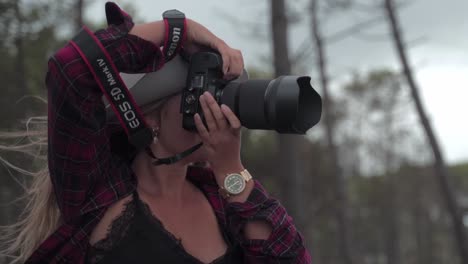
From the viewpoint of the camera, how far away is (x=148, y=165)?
6.25ft

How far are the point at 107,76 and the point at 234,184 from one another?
20.2 inches

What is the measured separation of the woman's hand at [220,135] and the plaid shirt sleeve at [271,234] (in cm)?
11

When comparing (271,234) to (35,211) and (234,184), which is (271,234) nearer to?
(234,184)

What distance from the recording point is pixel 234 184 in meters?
1.80

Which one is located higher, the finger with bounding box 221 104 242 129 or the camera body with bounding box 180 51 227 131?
the camera body with bounding box 180 51 227 131

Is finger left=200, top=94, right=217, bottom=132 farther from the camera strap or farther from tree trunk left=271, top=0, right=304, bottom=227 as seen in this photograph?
tree trunk left=271, top=0, right=304, bottom=227

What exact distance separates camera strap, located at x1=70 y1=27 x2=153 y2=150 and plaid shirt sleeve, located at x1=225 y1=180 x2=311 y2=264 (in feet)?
1.38

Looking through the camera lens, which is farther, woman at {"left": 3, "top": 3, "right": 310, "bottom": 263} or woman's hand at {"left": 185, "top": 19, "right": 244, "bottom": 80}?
woman's hand at {"left": 185, "top": 19, "right": 244, "bottom": 80}

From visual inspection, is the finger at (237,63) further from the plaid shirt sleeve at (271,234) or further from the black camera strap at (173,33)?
the plaid shirt sleeve at (271,234)

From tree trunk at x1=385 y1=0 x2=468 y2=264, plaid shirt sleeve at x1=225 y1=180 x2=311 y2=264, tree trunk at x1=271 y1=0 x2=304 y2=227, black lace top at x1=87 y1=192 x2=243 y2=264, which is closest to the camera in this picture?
black lace top at x1=87 y1=192 x2=243 y2=264

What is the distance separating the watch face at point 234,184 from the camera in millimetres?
1799

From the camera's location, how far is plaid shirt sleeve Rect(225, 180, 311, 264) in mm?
1771

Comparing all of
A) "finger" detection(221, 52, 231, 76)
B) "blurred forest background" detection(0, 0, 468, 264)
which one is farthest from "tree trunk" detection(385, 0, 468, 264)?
"finger" detection(221, 52, 231, 76)

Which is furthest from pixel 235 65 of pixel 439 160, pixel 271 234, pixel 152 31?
pixel 439 160
